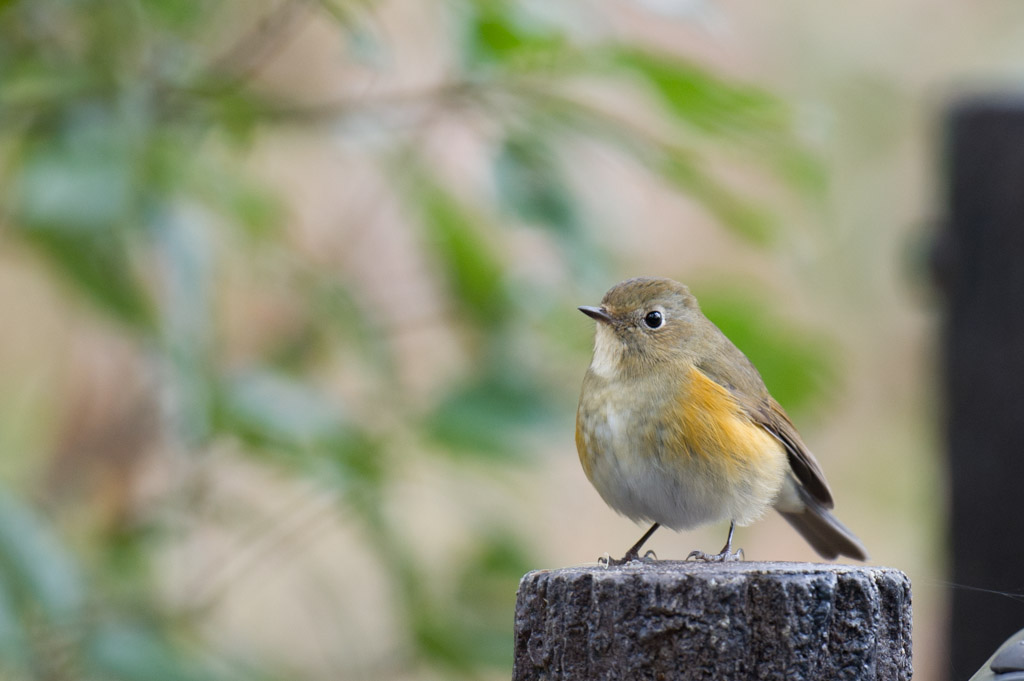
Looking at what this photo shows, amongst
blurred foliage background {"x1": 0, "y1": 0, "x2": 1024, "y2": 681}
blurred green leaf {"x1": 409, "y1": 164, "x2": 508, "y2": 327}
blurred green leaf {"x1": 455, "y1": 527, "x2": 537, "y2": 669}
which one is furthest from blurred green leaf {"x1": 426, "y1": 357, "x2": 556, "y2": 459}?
blurred green leaf {"x1": 455, "y1": 527, "x2": 537, "y2": 669}

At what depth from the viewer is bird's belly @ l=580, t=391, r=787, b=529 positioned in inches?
102

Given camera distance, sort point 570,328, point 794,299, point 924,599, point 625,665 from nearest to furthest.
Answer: point 625,665, point 570,328, point 924,599, point 794,299

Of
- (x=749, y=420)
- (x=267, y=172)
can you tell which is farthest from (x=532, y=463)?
(x=267, y=172)

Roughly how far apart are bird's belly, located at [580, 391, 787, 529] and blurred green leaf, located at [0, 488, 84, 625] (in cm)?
114

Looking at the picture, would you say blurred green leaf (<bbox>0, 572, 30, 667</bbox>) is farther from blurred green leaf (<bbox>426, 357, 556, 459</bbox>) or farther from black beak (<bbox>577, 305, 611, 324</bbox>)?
black beak (<bbox>577, 305, 611, 324</bbox>)

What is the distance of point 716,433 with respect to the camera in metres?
2.61

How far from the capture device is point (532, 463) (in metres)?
3.33

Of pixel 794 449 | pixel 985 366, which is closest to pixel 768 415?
pixel 794 449

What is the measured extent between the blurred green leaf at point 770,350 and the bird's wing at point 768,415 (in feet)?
1.36

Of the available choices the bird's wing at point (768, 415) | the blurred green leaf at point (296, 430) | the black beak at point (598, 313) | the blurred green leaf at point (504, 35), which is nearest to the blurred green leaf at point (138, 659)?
the blurred green leaf at point (296, 430)

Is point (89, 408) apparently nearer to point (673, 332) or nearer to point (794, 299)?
point (673, 332)

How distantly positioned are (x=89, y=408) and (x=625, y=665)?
2.76 m

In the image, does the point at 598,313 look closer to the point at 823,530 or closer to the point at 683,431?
the point at 683,431

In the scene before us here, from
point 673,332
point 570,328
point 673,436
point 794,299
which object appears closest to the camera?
point 673,436
